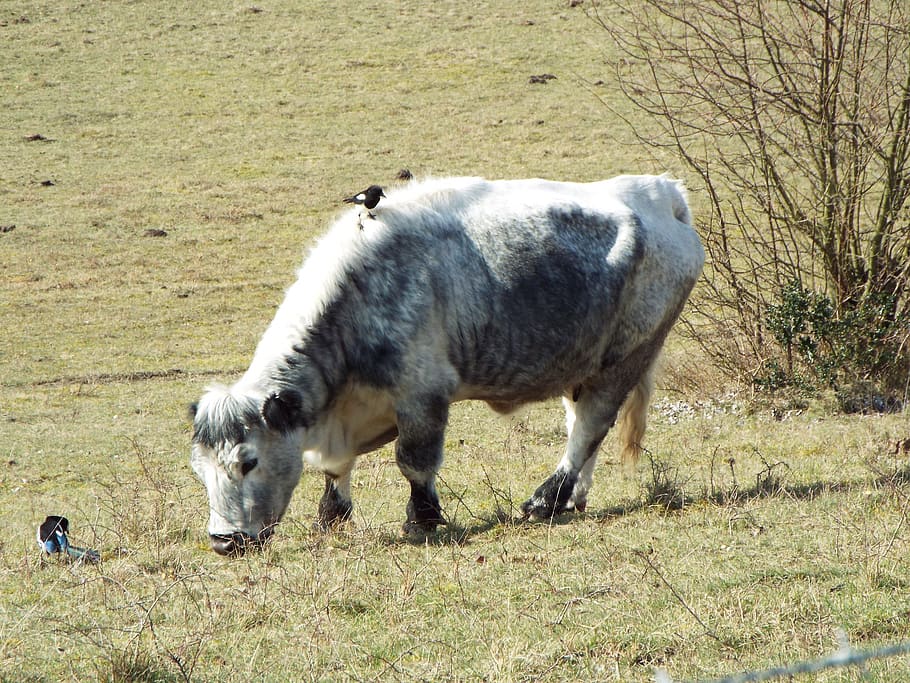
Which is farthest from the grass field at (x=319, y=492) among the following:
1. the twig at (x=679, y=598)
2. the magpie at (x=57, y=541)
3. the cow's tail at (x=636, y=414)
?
the cow's tail at (x=636, y=414)

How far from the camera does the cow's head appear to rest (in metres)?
6.43

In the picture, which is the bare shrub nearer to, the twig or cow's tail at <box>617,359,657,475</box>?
cow's tail at <box>617,359,657,475</box>

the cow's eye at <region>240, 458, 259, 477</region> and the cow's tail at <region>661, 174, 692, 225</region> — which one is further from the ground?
the cow's tail at <region>661, 174, 692, 225</region>

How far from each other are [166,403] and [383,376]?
8901 millimetres

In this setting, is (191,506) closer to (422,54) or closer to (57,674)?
(57,674)

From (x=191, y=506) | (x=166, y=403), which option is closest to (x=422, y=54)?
(x=166, y=403)

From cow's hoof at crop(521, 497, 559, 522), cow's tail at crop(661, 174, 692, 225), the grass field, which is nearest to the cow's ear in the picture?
the grass field

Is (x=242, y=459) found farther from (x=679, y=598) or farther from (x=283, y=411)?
(x=679, y=598)

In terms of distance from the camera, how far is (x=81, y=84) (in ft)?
123

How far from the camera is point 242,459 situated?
6457mm

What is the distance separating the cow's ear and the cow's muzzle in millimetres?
614

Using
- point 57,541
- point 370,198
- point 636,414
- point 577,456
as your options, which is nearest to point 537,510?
point 577,456

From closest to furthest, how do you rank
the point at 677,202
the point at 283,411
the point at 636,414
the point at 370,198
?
the point at 283,411 < the point at 370,198 < the point at 636,414 < the point at 677,202

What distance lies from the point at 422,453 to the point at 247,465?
1.13 meters
